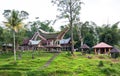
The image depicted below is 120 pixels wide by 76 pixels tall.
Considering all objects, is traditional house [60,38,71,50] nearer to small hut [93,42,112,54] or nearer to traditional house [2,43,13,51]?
small hut [93,42,112,54]

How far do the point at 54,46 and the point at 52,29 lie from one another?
3769 centimetres

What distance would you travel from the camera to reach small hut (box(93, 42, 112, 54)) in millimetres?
64188

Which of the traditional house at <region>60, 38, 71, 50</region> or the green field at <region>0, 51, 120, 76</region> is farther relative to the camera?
the traditional house at <region>60, 38, 71, 50</region>

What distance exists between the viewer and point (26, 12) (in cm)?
9394

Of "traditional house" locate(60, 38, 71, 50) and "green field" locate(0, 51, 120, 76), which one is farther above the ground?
"traditional house" locate(60, 38, 71, 50)

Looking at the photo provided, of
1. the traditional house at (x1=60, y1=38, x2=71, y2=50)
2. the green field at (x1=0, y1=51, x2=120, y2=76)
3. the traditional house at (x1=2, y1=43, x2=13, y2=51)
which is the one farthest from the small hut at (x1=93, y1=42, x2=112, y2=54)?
the traditional house at (x1=2, y1=43, x2=13, y2=51)

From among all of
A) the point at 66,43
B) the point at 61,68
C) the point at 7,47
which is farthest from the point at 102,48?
the point at 7,47

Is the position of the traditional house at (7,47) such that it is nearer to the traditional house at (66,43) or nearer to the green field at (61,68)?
the traditional house at (66,43)

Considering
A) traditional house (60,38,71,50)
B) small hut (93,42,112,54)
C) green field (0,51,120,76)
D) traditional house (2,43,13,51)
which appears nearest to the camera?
green field (0,51,120,76)

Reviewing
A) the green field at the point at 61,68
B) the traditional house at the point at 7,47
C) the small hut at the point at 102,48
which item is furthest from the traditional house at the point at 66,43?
the green field at the point at 61,68

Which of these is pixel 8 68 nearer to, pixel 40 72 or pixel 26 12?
pixel 40 72

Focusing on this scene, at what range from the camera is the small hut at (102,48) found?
2527 inches

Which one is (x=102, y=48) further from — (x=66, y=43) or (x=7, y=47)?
(x=7, y=47)

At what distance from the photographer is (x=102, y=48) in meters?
65.4
